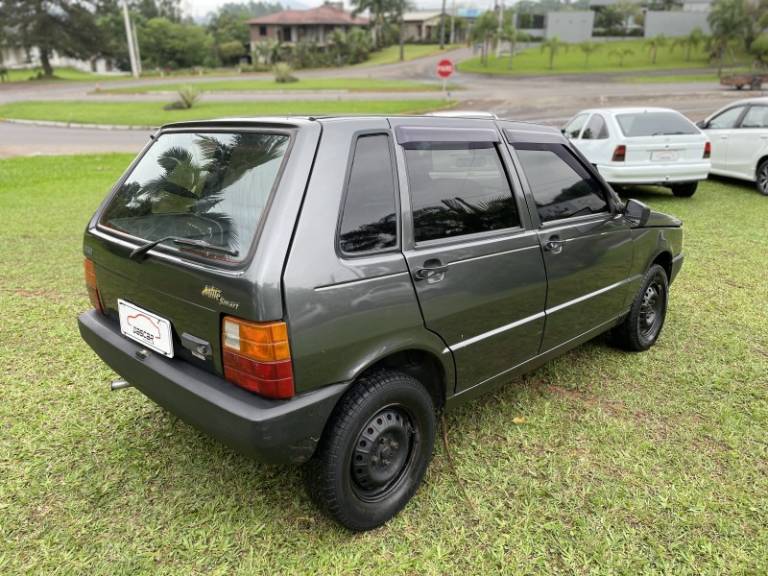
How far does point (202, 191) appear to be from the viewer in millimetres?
2426

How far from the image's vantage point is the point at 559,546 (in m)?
2.36

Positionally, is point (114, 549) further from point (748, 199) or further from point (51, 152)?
point (51, 152)

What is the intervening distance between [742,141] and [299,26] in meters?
Result: 72.2

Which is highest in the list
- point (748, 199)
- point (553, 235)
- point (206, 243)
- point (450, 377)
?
point (206, 243)

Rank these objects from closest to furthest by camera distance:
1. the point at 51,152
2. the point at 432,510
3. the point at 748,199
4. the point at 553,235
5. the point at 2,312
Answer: the point at 432,510 → the point at 553,235 → the point at 2,312 → the point at 748,199 → the point at 51,152

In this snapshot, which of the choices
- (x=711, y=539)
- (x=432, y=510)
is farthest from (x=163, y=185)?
(x=711, y=539)

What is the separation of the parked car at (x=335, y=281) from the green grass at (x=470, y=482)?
1.08 feet

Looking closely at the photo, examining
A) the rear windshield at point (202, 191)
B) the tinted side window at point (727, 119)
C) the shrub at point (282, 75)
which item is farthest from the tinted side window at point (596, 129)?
the shrub at point (282, 75)

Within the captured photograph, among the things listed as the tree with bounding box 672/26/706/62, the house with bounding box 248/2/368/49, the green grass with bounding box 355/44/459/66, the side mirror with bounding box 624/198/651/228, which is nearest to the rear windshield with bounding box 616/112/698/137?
the side mirror with bounding box 624/198/651/228

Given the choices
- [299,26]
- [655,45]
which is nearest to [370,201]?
[655,45]

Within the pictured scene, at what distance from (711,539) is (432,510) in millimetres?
1218

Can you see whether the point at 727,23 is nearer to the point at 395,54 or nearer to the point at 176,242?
the point at 395,54

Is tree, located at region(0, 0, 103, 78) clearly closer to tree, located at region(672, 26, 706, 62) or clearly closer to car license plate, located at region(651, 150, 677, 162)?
tree, located at region(672, 26, 706, 62)

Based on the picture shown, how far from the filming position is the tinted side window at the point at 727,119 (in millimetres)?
9844
